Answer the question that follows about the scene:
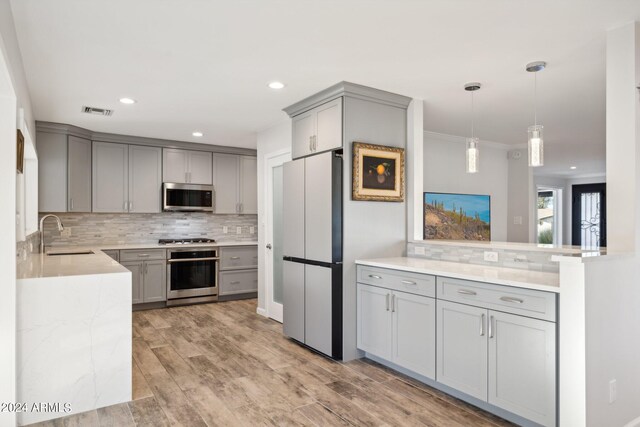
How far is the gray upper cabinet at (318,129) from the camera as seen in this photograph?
11.8 ft

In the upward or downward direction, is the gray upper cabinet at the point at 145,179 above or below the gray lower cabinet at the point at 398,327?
above

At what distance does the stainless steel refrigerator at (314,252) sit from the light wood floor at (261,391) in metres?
0.22

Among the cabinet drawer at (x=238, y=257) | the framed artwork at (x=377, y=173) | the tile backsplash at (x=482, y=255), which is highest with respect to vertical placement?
the framed artwork at (x=377, y=173)

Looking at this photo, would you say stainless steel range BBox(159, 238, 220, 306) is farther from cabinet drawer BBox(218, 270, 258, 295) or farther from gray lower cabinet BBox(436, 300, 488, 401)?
gray lower cabinet BBox(436, 300, 488, 401)

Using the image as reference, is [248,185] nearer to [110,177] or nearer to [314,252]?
[110,177]

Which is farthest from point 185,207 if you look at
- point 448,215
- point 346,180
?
point 448,215

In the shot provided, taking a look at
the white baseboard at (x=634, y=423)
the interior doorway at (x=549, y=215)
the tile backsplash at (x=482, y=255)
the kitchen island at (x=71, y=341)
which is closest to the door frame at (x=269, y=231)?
the tile backsplash at (x=482, y=255)

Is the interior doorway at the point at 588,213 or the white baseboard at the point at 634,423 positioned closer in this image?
the white baseboard at the point at 634,423

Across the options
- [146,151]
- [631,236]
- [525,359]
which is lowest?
[525,359]

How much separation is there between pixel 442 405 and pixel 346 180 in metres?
1.85

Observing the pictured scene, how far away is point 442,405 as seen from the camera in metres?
2.72

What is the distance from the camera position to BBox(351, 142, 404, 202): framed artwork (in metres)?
3.60

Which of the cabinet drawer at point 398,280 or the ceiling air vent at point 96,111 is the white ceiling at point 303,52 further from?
the cabinet drawer at point 398,280

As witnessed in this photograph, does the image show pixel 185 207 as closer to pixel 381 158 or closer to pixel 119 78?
pixel 119 78
